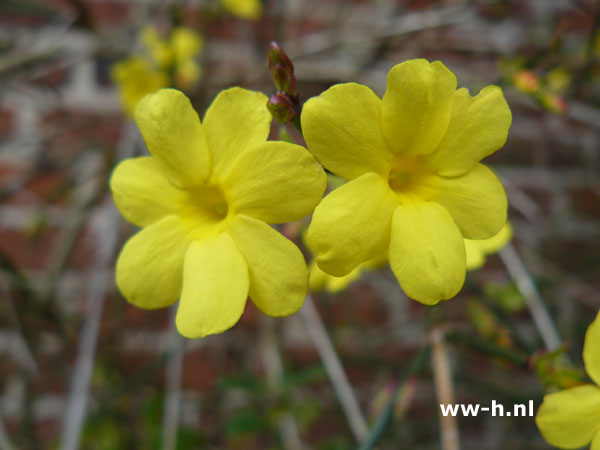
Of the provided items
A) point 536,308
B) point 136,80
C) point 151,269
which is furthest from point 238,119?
point 136,80

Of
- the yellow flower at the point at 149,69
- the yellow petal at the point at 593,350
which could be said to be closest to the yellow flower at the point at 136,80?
the yellow flower at the point at 149,69

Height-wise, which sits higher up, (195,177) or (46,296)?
(195,177)

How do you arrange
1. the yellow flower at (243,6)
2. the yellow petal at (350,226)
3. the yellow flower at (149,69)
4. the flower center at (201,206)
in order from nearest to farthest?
the yellow petal at (350,226), the flower center at (201,206), the yellow flower at (149,69), the yellow flower at (243,6)

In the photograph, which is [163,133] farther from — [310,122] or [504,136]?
[504,136]

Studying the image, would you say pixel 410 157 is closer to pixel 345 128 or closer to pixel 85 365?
pixel 345 128

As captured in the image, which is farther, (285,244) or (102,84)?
(102,84)

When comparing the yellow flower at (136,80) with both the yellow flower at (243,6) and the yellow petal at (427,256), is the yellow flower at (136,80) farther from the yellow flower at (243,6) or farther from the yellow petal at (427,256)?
the yellow petal at (427,256)

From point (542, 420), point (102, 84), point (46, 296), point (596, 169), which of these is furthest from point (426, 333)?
point (102, 84)
